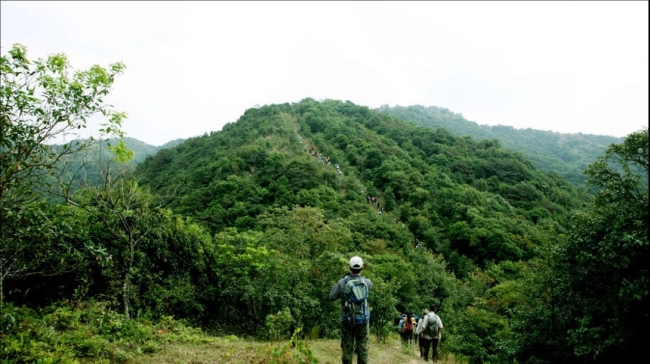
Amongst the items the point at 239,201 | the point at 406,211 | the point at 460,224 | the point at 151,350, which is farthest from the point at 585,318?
the point at 406,211

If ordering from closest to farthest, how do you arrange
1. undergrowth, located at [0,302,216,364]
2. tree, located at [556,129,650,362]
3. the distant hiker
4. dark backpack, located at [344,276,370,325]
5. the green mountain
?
1. undergrowth, located at [0,302,216,364]
2. dark backpack, located at [344,276,370,325]
3. tree, located at [556,129,650,362]
4. the distant hiker
5. the green mountain

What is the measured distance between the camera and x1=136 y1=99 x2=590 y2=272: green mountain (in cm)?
4369

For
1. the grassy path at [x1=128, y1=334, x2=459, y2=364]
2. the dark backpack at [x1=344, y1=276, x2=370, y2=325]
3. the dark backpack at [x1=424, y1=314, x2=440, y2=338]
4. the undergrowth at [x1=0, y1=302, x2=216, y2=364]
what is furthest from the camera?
the dark backpack at [x1=424, y1=314, x2=440, y2=338]

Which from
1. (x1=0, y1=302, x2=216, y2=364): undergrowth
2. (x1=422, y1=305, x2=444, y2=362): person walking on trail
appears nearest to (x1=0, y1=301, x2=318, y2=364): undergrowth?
(x1=0, y1=302, x2=216, y2=364): undergrowth

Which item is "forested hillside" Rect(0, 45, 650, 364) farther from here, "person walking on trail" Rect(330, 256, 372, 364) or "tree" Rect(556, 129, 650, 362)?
"person walking on trail" Rect(330, 256, 372, 364)

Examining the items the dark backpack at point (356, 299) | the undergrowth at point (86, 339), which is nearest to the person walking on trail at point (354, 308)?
the dark backpack at point (356, 299)

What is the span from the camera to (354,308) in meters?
5.68

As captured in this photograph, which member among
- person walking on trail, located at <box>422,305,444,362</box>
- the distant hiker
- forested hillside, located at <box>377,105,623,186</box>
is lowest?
the distant hiker

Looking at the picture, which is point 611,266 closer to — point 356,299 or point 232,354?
point 356,299

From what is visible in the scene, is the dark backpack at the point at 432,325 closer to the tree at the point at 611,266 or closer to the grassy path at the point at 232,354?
the grassy path at the point at 232,354

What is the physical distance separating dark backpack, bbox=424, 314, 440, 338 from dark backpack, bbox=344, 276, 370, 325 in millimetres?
4511

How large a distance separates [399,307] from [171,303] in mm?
20753

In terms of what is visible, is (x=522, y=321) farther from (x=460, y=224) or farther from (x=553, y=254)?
(x=460, y=224)

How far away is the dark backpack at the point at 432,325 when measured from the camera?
9.48 metres
